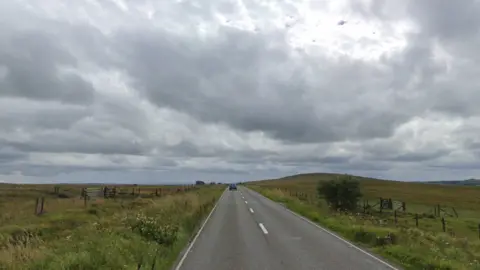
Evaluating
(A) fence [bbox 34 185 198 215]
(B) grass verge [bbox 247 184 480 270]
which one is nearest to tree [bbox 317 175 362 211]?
(A) fence [bbox 34 185 198 215]

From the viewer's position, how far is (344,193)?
46.7 meters

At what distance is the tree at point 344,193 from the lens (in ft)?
152

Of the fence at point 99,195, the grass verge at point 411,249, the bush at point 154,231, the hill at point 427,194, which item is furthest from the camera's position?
the hill at point 427,194

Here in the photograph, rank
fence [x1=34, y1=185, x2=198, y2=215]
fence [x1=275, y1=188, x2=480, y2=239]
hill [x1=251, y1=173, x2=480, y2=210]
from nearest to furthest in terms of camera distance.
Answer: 1. fence [x1=275, y1=188, x2=480, y2=239]
2. fence [x1=34, y1=185, x2=198, y2=215]
3. hill [x1=251, y1=173, x2=480, y2=210]

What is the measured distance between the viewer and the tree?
1827 inches

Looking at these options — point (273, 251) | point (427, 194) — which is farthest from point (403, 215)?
point (427, 194)

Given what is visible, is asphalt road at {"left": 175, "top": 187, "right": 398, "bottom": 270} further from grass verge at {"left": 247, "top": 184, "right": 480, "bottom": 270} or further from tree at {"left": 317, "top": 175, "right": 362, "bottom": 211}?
tree at {"left": 317, "top": 175, "right": 362, "bottom": 211}

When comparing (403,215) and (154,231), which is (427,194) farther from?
(154,231)

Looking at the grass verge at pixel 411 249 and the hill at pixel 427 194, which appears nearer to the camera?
the grass verge at pixel 411 249

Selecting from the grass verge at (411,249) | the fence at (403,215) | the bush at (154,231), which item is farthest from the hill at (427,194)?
the bush at (154,231)

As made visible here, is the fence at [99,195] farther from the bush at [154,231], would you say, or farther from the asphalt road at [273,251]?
the asphalt road at [273,251]

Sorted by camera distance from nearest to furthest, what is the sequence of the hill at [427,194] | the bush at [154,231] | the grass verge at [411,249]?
the grass verge at [411,249] < the bush at [154,231] < the hill at [427,194]

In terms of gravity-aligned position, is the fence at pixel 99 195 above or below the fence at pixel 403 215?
above

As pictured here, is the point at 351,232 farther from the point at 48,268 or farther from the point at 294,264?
the point at 48,268
